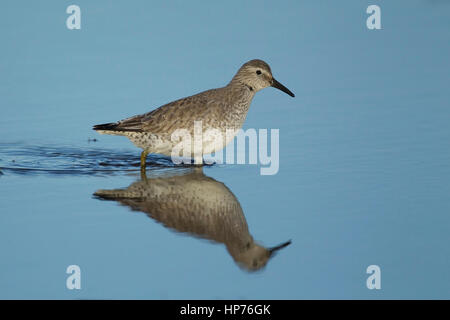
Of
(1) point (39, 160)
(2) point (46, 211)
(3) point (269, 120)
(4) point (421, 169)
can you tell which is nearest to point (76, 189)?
(2) point (46, 211)

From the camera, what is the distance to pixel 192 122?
33.6ft

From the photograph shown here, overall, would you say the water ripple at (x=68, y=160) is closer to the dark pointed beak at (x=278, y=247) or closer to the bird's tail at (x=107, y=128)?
the bird's tail at (x=107, y=128)

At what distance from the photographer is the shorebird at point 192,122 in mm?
10195

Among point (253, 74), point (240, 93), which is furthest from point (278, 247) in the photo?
point (253, 74)

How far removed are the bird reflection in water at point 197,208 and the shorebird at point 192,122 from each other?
0.52 meters

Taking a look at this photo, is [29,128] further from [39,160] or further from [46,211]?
[46,211]

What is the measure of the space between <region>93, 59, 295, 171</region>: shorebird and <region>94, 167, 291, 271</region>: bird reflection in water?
1.69 feet

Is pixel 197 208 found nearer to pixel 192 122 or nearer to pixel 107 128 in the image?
pixel 192 122

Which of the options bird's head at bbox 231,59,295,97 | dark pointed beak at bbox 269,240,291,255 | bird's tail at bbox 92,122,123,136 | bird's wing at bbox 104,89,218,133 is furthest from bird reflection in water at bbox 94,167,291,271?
bird's head at bbox 231,59,295,97

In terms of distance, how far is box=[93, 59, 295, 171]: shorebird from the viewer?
10195 mm

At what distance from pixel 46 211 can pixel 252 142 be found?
3670 millimetres

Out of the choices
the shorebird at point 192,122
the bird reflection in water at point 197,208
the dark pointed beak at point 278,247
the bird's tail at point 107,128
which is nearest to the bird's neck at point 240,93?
the shorebird at point 192,122

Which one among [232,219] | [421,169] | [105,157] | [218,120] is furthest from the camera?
[105,157]

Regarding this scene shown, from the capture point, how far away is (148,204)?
850cm
